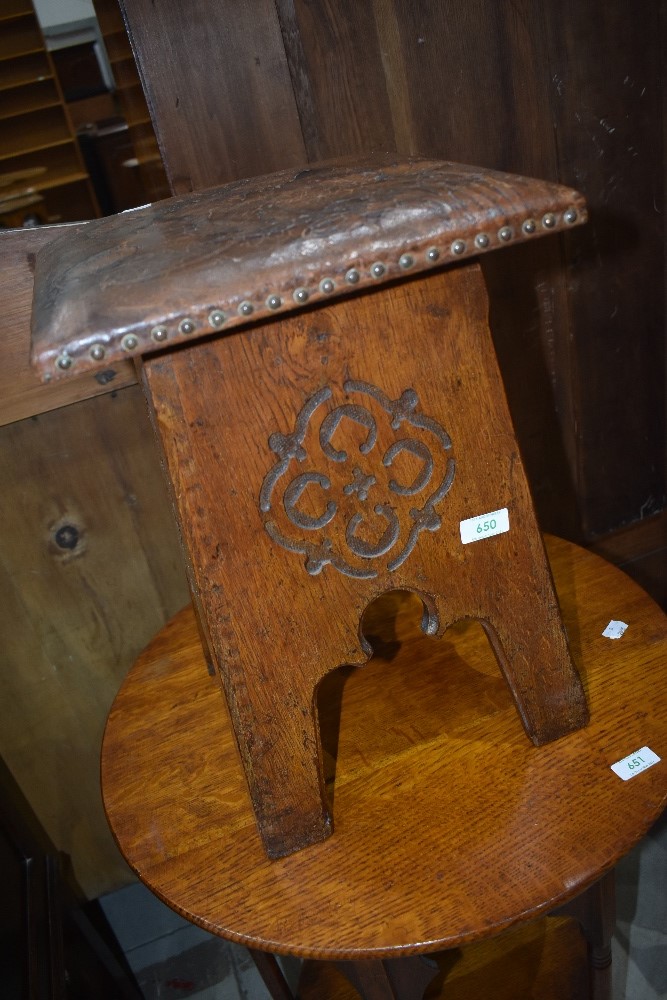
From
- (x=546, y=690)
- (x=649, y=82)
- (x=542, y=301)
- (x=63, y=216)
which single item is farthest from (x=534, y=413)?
(x=63, y=216)

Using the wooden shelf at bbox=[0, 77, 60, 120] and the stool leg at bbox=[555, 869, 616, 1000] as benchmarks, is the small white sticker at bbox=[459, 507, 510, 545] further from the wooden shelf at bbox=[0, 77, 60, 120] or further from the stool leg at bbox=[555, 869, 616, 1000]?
the wooden shelf at bbox=[0, 77, 60, 120]

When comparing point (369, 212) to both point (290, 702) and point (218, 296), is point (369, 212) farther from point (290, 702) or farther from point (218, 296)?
point (290, 702)

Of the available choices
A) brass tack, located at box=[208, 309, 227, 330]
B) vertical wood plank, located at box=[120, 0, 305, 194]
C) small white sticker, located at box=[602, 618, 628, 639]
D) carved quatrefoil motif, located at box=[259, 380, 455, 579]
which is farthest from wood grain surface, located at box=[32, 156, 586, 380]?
small white sticker, located at box=[602, 618, 628, 639]

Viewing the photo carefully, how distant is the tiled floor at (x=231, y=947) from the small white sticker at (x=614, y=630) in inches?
28.0

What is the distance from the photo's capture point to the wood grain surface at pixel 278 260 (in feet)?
1.93

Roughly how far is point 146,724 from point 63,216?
673 millimetres

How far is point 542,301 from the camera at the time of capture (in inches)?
54.2

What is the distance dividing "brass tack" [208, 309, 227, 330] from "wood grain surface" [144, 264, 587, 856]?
8cm

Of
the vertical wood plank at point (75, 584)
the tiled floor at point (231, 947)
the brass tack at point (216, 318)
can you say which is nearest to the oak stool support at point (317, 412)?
the brass tack at point (216, 318)

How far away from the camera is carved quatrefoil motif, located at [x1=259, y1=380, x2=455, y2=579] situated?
0.73m

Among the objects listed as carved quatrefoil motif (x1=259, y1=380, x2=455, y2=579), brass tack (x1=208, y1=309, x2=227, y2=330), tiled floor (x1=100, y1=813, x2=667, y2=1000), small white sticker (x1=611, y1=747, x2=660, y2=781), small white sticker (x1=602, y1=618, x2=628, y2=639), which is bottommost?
tiled floor (x1=100, y1=813, x2=667, y2=1000)

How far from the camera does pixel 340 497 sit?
76 cm

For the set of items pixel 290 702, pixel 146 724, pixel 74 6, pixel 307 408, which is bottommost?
pixel 146 724

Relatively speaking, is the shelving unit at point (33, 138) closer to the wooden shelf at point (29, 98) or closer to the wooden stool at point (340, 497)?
the wooden shelf at point (29, 98)
